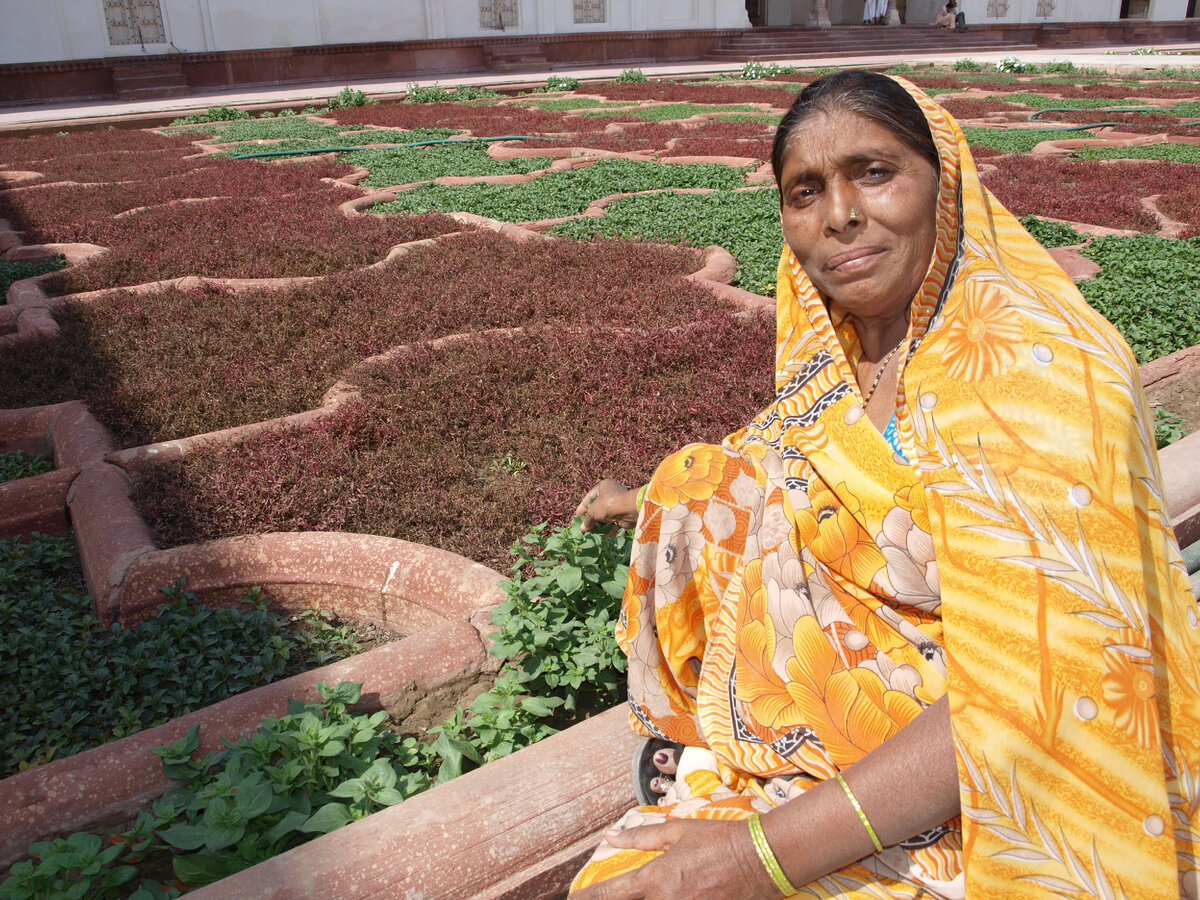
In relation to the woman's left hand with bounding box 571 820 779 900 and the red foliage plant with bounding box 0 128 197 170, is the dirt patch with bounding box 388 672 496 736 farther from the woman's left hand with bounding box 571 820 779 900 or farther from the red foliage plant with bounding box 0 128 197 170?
the red foliage plant with bounding box 0 128 197 170

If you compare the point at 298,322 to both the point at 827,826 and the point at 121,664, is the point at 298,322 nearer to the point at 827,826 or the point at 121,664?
the point at 121,664

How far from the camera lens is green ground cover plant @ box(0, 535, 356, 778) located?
7.26ft

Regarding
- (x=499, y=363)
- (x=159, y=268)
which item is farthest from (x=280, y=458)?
(x=159, y=268)

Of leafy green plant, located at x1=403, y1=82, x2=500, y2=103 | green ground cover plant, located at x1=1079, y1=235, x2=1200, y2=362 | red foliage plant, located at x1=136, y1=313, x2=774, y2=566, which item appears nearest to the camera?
red foliage plant, located at x1=136, y1=313, x2=774, y2=566

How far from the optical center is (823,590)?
1435 millimetres

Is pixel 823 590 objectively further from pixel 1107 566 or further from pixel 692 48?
pixel 692 48

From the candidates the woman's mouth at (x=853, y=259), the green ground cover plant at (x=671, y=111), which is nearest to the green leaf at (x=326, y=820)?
the woman's mouth at (x=853, y=259)

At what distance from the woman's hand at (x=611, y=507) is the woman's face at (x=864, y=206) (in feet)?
2.45

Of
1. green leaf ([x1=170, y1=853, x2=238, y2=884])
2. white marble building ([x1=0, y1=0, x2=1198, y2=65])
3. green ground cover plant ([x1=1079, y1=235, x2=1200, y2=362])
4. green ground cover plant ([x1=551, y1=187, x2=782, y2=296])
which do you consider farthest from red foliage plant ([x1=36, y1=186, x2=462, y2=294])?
white marble building ([x1=0, y1=0, x2=1198, y2=65])

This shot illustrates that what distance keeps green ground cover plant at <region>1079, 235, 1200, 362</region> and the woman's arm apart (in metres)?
3.45

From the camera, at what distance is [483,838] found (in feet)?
5.07

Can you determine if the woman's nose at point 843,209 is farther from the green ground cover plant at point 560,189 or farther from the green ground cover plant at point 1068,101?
the green ground cover plant at point 1068,101

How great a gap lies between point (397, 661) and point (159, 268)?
461 cm

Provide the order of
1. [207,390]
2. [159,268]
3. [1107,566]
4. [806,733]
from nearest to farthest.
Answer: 1. [1107,566]
2. [806,733]
3. [207,390]
4. [159,268]
